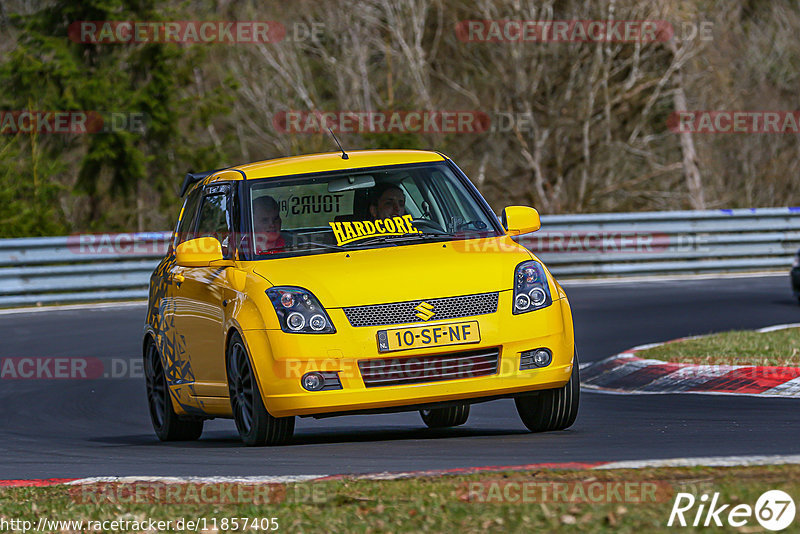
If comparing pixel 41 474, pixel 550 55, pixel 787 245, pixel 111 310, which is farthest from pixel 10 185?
pixel 41 474

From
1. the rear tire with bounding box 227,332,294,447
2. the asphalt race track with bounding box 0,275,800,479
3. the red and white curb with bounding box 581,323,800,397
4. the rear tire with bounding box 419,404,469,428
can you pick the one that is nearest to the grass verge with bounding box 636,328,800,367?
the red and white curb with bounding box 581,323,800,397

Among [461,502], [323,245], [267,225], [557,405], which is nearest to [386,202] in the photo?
[323,245]

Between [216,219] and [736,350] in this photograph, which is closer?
Answer: [216,219]

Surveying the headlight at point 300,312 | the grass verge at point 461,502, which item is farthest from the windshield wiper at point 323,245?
the grass verge at point 461,502

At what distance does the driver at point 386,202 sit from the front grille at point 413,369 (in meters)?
1.31

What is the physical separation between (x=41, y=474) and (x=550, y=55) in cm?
2099

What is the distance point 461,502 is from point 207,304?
355cm

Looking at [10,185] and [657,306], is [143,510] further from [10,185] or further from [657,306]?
[10,185]

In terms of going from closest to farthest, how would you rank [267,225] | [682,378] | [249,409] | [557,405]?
[249,409] → [557,405] → [267,225] → [682,378]

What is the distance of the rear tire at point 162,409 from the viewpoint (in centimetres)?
967

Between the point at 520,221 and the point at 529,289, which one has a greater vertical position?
the point at 520,221

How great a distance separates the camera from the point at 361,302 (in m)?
7.62

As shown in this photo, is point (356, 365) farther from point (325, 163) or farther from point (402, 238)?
point (325, 163)

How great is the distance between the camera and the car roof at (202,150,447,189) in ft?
29.3
